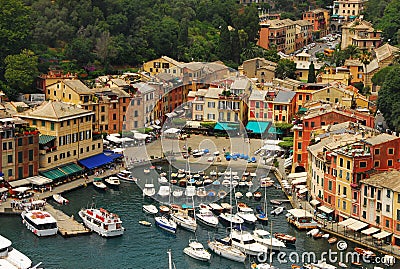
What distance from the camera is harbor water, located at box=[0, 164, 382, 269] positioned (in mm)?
34125

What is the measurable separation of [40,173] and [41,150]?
3.76 ft

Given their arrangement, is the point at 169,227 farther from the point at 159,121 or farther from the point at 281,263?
the point at 159,121

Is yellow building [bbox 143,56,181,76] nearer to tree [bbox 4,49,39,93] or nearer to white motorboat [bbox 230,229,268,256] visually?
tree [bbox 4,49,39,93]

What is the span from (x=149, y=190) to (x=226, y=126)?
470 inches

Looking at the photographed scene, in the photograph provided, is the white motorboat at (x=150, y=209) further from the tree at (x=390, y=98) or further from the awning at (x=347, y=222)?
the tree at (x=390, y=98)

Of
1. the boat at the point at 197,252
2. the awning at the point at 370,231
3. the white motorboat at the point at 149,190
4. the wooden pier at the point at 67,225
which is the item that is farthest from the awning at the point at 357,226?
the wooden pier at the point at 67,225

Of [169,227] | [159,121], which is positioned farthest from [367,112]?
[169,227]

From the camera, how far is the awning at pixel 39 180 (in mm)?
41928

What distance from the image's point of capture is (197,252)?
114 ft

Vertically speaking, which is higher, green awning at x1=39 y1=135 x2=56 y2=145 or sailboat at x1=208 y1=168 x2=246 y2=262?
green awning at x1=39 y1=135 x2=56 y2=145

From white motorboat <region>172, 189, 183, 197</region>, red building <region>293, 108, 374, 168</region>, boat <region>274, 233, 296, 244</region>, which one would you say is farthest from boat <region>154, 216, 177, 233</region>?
red building <region>293, 108, 374, 168</region>

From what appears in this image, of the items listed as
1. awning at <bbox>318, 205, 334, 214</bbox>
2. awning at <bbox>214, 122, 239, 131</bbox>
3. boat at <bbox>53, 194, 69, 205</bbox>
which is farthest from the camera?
awning at <bbox>214, 122, 239, 131</bbox>

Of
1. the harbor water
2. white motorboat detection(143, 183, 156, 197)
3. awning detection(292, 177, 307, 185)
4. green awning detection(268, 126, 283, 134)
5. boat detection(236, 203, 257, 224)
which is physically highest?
green awning detection(268, 126, 283, 134)

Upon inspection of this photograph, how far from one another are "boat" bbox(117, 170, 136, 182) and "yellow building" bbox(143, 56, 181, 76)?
53.5 feet
